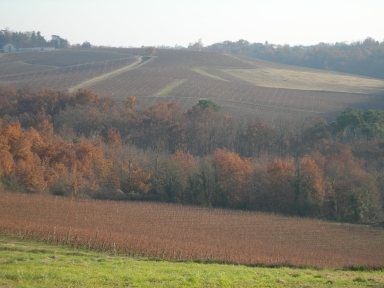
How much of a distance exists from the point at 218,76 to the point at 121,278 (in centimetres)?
7113

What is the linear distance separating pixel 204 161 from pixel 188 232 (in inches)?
567

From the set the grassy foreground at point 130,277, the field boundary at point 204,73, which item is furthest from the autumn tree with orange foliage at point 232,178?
the field boundary at point 204,73

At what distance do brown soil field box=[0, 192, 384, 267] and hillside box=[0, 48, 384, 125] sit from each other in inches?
922

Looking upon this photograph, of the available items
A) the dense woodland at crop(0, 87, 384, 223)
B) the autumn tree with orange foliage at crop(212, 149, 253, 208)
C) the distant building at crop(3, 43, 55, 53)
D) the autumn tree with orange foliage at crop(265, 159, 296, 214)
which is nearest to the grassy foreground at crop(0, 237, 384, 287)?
the dense woodland at crop(0, 87, 384, 223)

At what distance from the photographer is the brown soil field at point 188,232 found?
18.4m

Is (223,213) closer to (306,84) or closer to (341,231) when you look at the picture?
(341,231)

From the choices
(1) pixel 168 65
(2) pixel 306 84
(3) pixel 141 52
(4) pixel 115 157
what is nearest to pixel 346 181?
(4) pixel 115 157

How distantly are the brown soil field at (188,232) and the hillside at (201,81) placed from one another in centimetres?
2342

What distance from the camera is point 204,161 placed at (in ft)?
131

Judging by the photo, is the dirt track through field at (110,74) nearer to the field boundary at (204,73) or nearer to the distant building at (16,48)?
the field boundary at (204,73)

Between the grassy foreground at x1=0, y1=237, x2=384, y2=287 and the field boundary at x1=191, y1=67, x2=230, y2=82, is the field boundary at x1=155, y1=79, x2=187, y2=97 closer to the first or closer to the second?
the field boundary at x1=191, y1=67, x2=230, y2=82

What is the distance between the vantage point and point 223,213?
33219 mm

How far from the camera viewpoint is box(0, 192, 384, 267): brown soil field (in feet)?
60.5

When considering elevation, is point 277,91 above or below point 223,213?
above
